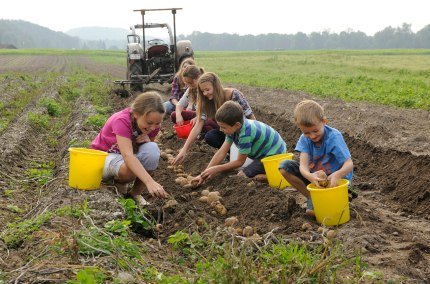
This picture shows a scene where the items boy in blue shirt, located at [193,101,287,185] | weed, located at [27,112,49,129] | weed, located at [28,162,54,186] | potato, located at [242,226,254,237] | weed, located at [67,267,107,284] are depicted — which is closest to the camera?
weed, located at [67,267,107,284]

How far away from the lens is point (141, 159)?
16.6 ft

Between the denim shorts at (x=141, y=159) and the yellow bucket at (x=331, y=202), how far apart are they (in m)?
1.50

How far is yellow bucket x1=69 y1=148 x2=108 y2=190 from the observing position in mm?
4938

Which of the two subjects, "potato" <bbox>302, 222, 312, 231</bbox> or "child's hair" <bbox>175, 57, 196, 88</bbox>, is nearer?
"potato" <bbox>302, 222, 312, 231</bbox>

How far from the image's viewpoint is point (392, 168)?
21.4 feet

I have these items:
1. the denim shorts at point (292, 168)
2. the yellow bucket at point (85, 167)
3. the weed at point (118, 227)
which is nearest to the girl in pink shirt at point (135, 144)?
the yellow bucket at point (85, 167)

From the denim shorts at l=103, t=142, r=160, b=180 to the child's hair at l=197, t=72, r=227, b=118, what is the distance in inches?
49.4

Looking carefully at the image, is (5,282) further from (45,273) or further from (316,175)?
(316,175)

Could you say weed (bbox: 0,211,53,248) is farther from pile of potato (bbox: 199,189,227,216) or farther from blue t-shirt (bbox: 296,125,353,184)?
blue t-shirt (bbox: 296,125,353,184)

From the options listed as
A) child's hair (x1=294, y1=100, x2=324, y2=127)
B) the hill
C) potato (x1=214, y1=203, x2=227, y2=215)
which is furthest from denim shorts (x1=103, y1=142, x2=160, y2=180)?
the hill

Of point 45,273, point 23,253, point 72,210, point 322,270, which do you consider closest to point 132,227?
point 72,210

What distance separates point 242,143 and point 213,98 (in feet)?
2.96

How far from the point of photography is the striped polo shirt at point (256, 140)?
17.9 feet

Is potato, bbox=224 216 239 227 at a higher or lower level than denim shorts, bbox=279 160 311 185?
lower
